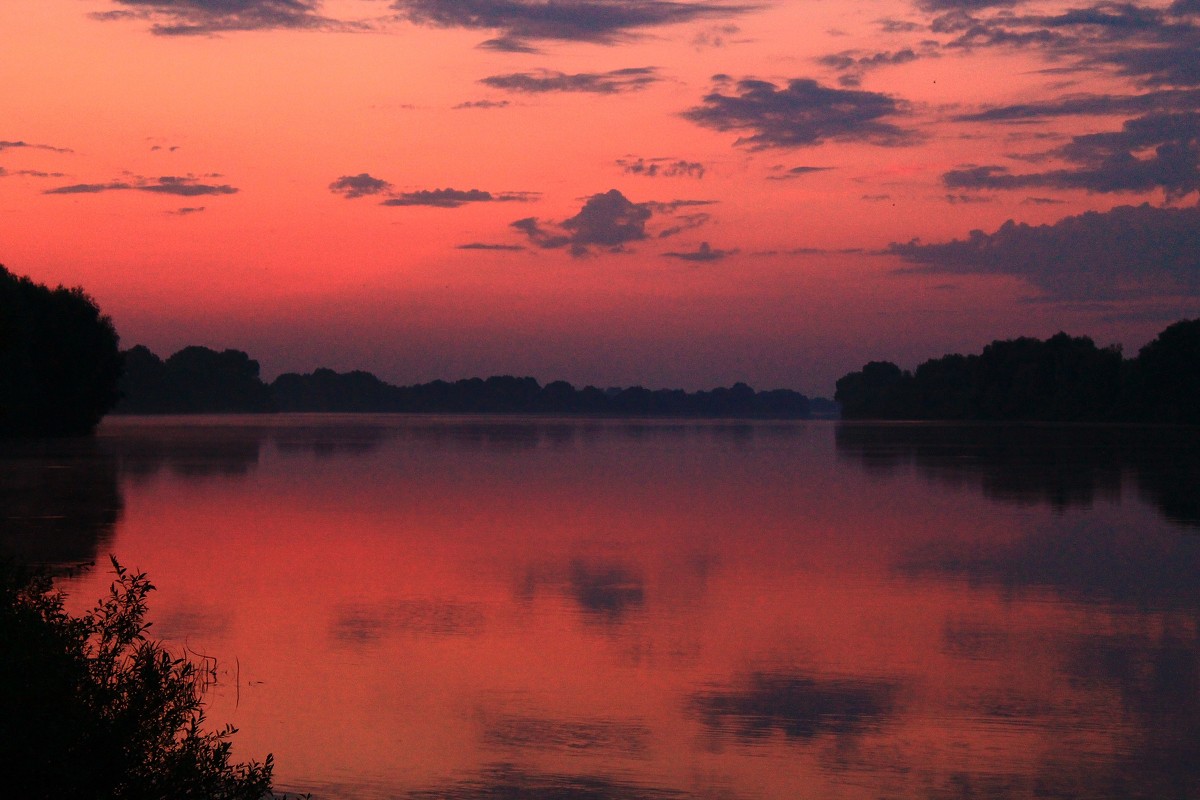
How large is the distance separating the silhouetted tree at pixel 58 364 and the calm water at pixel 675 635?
4496cm

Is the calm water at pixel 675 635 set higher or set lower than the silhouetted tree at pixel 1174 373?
lower

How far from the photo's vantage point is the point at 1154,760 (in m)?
12.0

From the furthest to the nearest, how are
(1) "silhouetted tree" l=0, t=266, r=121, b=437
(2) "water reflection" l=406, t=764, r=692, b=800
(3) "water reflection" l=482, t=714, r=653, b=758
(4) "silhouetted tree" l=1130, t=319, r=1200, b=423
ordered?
(4) "silhouetted tree" l=1130, t=319, r=1200, b=423, (1) "silhouetted tree" l=0, t=266, r=121, b=437, (3) "water reflection" l=482, t=714, r=653, b=758, (2) "water reflection" l=406, t=764, r=692, b=800

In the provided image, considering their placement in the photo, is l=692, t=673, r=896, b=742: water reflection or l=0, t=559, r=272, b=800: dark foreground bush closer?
l=0, t=559, r=272, b=800: dark foreground bush

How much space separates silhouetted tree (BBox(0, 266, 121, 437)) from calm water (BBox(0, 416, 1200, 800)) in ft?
148

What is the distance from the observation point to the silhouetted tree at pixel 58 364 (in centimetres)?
8269

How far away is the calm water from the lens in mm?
11875

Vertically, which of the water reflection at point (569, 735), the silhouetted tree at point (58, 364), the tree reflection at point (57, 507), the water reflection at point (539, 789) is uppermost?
the silhouetted tree at point (58, 364)

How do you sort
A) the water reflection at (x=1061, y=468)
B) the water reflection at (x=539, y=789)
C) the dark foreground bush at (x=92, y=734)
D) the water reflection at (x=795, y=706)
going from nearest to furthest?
1. the dark foreground bush at (x=92, y=734)
2. the water reflection at (x=539, y=789)
3. the water reflection at (x=795, y=706)
4. the water reflection at (x=1061, y=468)

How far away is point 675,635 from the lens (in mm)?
18000

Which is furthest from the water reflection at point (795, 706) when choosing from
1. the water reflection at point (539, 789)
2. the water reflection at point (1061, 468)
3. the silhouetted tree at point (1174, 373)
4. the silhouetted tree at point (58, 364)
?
the silhouetted tree at point (1174, 373)

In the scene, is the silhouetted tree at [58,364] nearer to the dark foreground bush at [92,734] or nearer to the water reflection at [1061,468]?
the water reflection at [1061,468]

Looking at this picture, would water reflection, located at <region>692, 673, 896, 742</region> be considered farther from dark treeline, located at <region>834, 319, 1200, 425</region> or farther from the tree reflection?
dark treeline, located at <region>834, 319, 1200, 425</region>

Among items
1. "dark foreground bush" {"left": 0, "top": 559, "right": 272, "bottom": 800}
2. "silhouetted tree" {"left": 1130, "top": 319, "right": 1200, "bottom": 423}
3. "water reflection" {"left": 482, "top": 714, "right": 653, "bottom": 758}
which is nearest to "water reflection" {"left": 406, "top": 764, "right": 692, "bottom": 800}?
"water reflection" {"left": 482, "top": 714, "right": 653, "bottom": 758}
